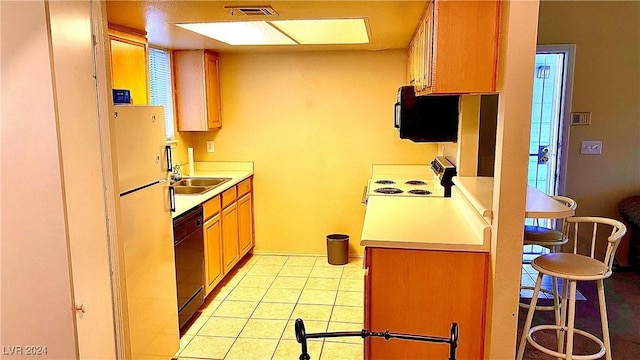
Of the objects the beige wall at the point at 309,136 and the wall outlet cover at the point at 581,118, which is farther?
the beige wall at the point at 309,136

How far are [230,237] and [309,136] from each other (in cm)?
129

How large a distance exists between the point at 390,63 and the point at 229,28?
1730mm

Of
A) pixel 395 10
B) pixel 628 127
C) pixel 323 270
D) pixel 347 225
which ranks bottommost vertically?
pixel 323 270

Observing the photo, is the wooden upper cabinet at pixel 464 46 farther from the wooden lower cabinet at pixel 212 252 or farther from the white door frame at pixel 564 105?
the white door frame at pixel 564 105

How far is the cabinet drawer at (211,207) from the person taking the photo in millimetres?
3550

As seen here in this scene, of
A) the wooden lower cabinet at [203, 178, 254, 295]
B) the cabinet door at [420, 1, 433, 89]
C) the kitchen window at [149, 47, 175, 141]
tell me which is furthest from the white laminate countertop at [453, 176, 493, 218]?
the kitchen window at [149, 47, 175, 141]

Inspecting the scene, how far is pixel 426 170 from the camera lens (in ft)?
15.0

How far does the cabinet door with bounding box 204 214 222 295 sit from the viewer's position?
141 inches

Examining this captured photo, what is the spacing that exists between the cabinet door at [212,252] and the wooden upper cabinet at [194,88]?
3.58ft

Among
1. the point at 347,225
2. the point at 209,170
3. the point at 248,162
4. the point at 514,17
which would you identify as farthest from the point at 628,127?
the point at 209,170

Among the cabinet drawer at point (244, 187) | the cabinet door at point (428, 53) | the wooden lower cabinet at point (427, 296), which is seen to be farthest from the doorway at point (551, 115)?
the cabinet drawer at point (244, 187)

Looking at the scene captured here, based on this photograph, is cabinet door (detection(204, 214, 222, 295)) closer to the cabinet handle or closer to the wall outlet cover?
the cabinet handle

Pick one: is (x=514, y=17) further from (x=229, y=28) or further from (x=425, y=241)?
(x=229, y=28)

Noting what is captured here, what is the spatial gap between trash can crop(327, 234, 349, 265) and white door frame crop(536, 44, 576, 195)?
2.04 metres
